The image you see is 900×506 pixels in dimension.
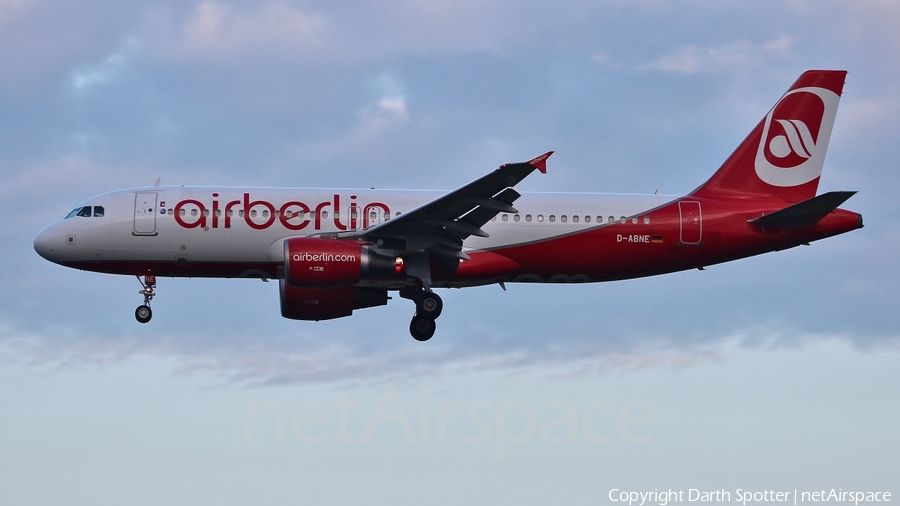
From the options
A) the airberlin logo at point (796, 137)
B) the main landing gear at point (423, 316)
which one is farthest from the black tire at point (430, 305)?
the airberlin logo at point (796, 137)

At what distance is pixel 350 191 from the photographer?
1278 inches

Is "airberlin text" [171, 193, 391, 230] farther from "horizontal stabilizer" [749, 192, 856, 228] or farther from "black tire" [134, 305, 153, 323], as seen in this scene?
"horizontal stabilizer" [749, 192, 856, 228]

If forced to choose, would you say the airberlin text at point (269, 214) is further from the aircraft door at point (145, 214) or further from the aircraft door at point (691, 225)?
the aircraft door at point (691, 225)

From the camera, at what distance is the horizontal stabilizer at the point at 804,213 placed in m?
30.9

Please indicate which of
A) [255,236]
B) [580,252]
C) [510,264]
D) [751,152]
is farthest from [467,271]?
[751,152]

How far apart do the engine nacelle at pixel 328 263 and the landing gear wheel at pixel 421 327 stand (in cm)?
282

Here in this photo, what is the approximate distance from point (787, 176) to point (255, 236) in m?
15.5

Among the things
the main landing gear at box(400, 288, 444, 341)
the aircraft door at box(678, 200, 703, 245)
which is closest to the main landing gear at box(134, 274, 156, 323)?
the main landing gear at box(400, 288, 444, 341)

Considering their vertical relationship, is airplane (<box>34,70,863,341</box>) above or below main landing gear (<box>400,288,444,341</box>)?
above

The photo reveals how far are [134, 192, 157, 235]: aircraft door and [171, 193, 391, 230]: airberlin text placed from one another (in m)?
0.66

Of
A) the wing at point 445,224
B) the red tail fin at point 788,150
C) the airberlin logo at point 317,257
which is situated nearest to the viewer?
the wing at point 445,224

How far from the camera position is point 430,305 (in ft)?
106

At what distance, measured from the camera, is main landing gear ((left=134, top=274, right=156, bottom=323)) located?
107 ft

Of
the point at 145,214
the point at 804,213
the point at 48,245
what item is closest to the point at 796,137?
the point at 804,213
